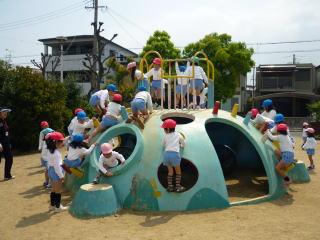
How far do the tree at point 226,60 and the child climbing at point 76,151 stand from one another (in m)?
24.7

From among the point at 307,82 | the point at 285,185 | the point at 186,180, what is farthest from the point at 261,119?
the point at 307,82

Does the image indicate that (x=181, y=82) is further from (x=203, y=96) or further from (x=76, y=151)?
(x=76, y=151)

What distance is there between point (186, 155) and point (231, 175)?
344cm

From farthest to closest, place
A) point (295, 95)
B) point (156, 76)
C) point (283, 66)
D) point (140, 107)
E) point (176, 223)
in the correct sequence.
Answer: point (283, 66), point (295, 95), point (156, 76), point (140, 107), point (176, 223)

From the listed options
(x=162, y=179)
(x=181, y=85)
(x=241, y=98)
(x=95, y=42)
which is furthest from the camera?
(x=241, y=98)

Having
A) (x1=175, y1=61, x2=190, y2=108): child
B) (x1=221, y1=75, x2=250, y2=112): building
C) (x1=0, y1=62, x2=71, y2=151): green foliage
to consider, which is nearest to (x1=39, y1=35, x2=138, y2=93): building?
(x1=221, y1=75, x2=250, y2=112): building

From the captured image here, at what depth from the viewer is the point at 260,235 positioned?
6203mm

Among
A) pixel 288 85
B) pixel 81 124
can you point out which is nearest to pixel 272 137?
pixel 81 124

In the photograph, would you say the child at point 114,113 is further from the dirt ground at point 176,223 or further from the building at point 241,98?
the building at point 241,98

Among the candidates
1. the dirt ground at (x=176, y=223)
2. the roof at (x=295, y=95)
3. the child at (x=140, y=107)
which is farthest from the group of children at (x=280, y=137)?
the roof at (x=295, y=95)

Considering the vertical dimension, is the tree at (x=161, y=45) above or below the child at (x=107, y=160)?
above

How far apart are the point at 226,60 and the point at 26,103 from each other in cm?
1832

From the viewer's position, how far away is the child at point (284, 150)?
8602 millimetres

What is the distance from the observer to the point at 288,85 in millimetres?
41875
